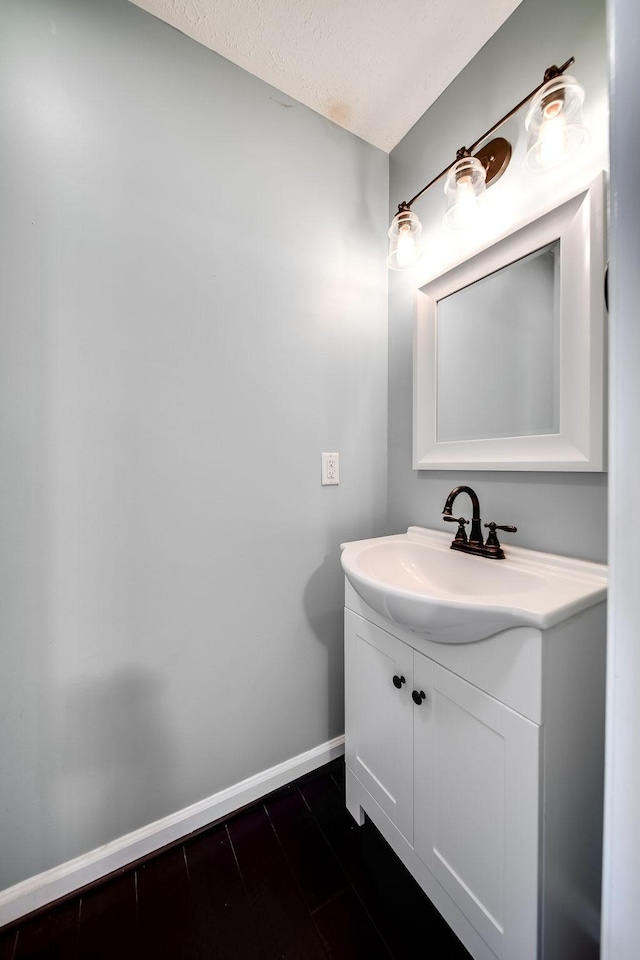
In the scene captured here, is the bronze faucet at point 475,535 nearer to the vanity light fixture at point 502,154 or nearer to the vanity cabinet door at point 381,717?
the vanity cabinet door at point 381,717

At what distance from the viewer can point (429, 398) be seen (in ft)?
3.92

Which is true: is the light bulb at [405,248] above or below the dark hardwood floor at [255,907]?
above

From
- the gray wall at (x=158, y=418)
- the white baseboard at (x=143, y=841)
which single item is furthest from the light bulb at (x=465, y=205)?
the white baseboard at (x=143, y=841)

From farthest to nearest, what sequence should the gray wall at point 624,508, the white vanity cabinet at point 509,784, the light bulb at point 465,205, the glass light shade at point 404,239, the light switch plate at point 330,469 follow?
the light switch plate at point 330,469 → the glass light shade at point 404,239 → the light bulb at point 465,205 → the white vanity cabinet at point 509,784 → the gray wall at point 624,508

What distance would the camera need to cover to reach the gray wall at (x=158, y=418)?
83 centimetres

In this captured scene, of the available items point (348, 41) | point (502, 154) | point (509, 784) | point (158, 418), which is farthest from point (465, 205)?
point (509, 784)

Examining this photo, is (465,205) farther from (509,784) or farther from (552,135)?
(509,784)

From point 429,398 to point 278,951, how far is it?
147 cm

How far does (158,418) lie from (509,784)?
→ 111 centimetres

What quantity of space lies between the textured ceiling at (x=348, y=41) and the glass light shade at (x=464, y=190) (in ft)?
1.22

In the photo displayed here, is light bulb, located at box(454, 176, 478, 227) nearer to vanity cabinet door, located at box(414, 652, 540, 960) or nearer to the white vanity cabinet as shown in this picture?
the white vanity cabinet

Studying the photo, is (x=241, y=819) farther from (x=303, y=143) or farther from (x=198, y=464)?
(x=303, y=143)

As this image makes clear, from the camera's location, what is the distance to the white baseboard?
2.76 ft

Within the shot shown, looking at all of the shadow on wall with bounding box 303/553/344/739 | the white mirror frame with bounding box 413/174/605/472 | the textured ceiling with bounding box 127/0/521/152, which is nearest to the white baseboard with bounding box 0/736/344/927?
the shadow on wall with bounding box 303/553/344/739
